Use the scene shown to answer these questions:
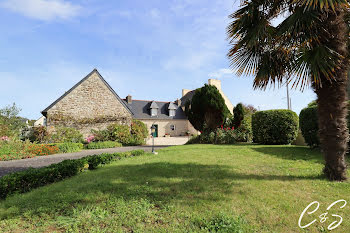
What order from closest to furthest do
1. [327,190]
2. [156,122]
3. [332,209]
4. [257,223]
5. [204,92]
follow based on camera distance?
[257,223] → [332,209] → [327,190] → [204,92] → [156,122]

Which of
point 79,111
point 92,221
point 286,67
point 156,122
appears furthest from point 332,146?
point 156,122

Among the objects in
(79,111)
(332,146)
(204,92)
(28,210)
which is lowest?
(28,210)

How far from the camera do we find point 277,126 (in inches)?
459

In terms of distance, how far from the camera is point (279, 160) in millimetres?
7367

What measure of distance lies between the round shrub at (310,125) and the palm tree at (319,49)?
177 inches

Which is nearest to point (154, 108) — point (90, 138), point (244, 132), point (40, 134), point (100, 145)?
point (90, 138)

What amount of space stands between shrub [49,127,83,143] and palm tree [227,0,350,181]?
1532cm

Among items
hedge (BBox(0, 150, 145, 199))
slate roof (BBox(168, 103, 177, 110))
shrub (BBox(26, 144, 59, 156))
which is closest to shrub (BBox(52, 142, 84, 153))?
shrub (BBox(26, 144, 59, 156))

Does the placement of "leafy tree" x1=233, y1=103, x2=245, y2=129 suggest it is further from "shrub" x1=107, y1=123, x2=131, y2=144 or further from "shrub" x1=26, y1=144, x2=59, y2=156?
"shrub" x1=26, y1=144, x2=59, y2=156

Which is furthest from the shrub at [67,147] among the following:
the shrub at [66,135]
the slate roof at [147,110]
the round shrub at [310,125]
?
the slate roof at [147,110]

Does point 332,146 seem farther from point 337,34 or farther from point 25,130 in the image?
point 25,130

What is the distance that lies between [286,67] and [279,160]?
371cm

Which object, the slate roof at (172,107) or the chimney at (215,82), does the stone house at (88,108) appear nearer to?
the slate roof at (172,107)

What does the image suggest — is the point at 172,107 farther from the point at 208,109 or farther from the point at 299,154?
the point at 299,154
